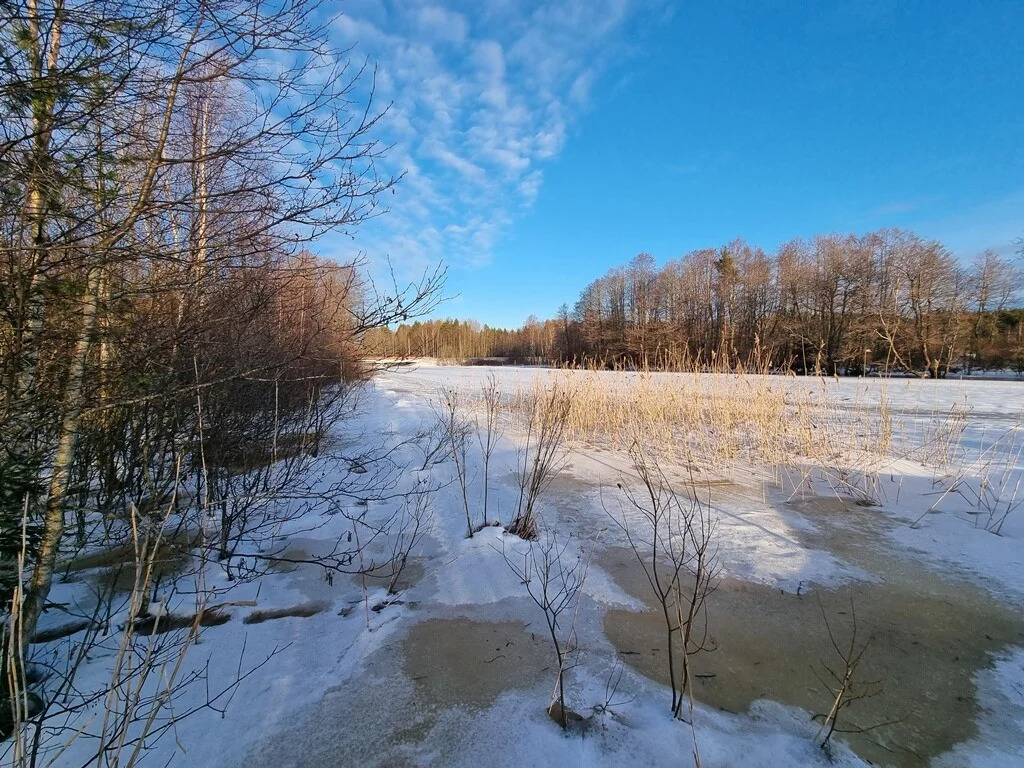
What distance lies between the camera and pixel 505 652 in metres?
2.21

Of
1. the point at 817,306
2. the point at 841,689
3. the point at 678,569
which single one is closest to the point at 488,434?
the point at 678,569

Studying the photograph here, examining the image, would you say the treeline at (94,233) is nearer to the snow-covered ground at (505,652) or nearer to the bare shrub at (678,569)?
the snow-covered ground at (505,652)

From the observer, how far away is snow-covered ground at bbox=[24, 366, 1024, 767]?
163cm

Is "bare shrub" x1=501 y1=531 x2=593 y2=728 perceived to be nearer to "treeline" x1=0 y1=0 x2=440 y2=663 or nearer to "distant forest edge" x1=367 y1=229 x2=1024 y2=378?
"treeline" x1=0 y1=0 x2=440 y2=663

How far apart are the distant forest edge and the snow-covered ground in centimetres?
1104

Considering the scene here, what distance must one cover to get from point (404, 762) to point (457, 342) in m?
60.9

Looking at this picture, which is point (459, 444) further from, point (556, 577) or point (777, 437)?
point (777, 437)

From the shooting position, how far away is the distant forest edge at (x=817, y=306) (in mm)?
22000

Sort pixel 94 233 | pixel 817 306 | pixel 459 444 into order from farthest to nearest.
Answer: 1. pixel 817 306
2. pixel 459 444
3. pixel 94 233

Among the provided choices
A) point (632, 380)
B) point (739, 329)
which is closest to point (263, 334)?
point (632, 380)

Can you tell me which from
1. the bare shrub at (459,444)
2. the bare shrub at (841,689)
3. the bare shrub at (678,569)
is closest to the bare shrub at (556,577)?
the bare shrub at (678,569)

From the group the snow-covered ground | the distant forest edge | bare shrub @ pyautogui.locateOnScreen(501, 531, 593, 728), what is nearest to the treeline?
the snow-covered ground

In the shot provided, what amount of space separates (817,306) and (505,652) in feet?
113

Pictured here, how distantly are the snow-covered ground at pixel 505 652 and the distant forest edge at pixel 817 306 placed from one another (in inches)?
435
